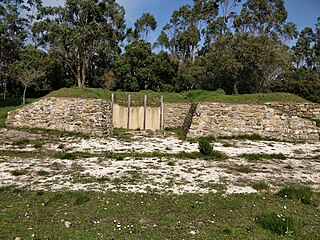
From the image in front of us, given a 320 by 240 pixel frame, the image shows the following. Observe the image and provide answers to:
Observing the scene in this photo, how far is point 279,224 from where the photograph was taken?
5094mm

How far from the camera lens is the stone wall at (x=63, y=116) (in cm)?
1748

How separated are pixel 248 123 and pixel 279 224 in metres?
13.4

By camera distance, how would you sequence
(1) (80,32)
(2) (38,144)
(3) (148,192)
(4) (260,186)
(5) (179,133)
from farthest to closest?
(1) (80,32) → (5) (179,133) → (2) (38,144) → (4) (260,186) → (3) (148,192)

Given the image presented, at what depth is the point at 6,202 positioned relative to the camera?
6.19 meters

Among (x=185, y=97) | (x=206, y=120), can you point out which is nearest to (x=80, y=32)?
(x=185, y=97)

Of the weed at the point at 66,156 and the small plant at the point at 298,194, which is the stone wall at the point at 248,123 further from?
the small plant at the point at 298,194

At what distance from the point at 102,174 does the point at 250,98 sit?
15.0 m

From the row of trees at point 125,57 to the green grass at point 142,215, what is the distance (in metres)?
24.3

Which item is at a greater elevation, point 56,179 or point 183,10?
point 183,10

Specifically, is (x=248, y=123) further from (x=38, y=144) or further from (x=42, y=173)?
(x=42, y=173)

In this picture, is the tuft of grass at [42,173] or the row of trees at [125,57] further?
the row of trees at [125,57]

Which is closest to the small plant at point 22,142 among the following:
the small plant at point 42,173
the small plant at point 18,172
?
the small plant at point 18,172

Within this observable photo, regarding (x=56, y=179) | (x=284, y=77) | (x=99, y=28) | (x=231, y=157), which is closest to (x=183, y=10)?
(x=99, y=28)

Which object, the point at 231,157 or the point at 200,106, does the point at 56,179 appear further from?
the point at 200,106
